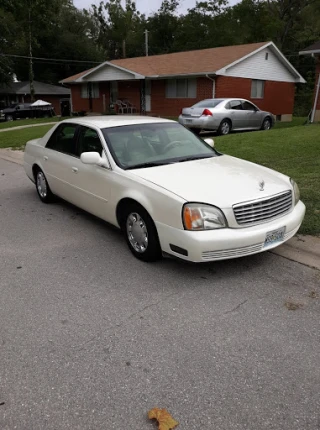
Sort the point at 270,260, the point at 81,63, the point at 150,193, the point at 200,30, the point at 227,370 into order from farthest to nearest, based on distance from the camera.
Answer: the point at 81,63, the point at 200,30, the point at 270,260, the point at 150,193, the point at 227,370

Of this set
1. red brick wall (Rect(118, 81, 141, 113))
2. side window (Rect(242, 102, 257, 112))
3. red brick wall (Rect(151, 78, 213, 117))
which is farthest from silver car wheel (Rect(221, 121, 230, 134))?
red brick wall (Rect(118, 81, 141, 113))

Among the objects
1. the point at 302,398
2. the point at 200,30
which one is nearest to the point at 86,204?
the point at 302,398

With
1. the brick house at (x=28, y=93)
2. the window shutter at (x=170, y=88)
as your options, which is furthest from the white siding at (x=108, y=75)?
the brick house at (x=28, y=93)

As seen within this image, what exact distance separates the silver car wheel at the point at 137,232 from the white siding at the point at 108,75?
2349cm

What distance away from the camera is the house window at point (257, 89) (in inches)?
1002

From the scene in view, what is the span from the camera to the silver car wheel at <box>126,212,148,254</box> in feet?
13.5

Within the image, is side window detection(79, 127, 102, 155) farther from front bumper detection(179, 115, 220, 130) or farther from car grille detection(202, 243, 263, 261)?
front bumper detection(179, 115, 220, 130)

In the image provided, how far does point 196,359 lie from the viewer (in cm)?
268

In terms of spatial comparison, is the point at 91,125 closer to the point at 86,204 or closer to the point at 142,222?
the point at 86,204

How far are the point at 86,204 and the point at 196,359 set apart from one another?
2.98 m

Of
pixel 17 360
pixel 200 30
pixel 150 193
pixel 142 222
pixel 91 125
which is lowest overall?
pixel 17 360

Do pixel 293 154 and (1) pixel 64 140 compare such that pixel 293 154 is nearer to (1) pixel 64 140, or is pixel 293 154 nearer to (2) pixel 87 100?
(1) pixel 64 140

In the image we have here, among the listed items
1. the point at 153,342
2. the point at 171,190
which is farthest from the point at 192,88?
the point at 153,342

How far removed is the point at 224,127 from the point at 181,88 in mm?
10783
